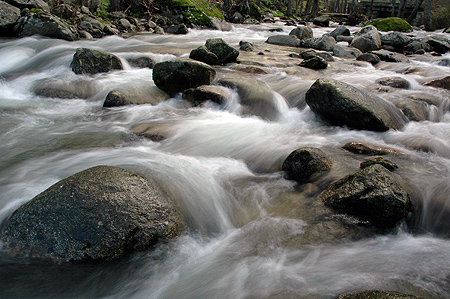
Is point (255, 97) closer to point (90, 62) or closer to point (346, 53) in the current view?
point (90, 62)

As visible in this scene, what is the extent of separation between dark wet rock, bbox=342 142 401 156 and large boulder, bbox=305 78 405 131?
736mm

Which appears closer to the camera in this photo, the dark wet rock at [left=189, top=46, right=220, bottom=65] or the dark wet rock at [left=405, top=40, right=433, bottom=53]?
the dark wet rock at [left=189, top=46, right=220, bottom=65]

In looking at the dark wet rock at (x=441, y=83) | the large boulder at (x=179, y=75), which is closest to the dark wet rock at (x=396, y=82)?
the dark wet rock at (x=441, y=83)

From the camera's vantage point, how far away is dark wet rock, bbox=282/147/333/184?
3.98m

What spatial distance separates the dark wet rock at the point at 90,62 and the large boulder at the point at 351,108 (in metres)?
5.86

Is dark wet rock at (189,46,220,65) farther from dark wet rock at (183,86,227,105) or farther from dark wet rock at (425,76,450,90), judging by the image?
dark wet rock at (425,76,450,90)

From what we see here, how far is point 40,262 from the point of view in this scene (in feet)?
8.37

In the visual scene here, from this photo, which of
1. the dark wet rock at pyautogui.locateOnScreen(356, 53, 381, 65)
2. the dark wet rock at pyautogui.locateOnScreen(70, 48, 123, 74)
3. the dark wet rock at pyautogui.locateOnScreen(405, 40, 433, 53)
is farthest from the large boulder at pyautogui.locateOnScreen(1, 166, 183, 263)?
the dark wet rock at pyautogui.locateOnScreen(405, 40, 433, 53)

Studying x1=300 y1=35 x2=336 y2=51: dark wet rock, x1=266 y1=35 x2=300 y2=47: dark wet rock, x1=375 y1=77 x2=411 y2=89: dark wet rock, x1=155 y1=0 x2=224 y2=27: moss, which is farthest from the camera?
x1=155 y1=0 x2=224 y2=27: moss

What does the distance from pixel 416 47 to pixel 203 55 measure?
11.6 meters

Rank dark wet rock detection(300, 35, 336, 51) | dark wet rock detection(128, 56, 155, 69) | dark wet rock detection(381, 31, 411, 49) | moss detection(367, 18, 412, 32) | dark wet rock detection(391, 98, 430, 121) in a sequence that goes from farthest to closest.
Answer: moss detection(367, 18, 412, 32)
dark wet rock detection(381, 31, 411, 49)
dark wet rock detection(300, 35, 336, 51)
dark wet rock detection(128, 56, 155, 69)
dark wet rock detection(391, 98, 430, 121)

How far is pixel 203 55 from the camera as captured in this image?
8969 millimetres

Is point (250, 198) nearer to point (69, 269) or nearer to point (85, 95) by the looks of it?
point (69, 269)

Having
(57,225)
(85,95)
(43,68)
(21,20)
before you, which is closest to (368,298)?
(57,225)
